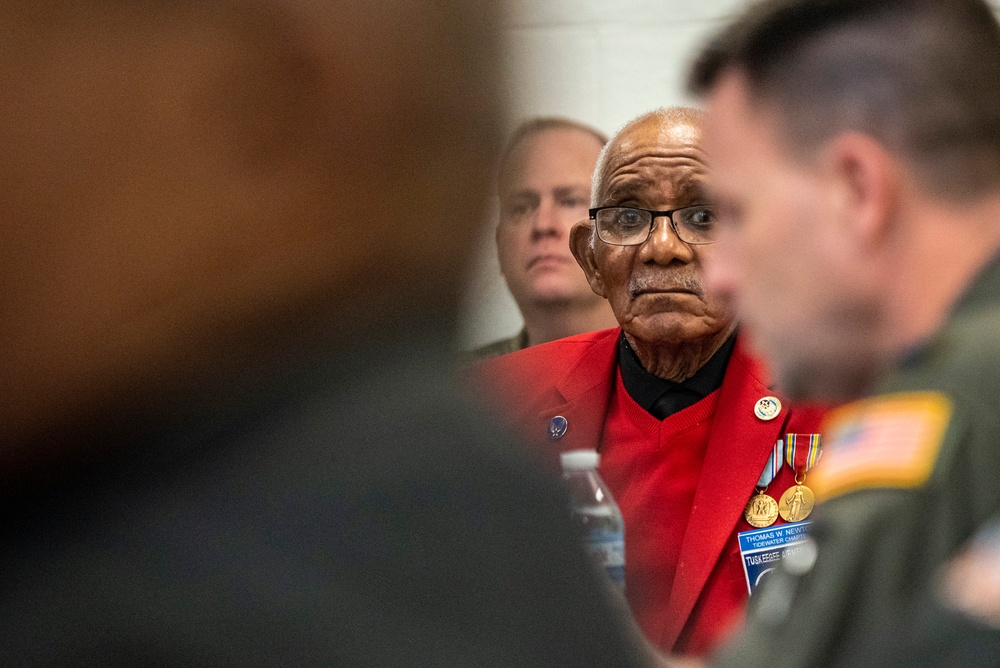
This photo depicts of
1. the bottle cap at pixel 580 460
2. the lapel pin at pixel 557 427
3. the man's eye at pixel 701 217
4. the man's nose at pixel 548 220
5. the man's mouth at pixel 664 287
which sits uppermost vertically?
the man's nose at pixel 548 220

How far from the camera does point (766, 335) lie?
4.38ft

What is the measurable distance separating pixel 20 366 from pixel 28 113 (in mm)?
105

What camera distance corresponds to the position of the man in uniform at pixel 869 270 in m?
0.84

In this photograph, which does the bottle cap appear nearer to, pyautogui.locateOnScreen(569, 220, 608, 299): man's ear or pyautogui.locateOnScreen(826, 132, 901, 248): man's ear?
pyautogui.locateOnScreen(569, 220, 608, 299): man's ear

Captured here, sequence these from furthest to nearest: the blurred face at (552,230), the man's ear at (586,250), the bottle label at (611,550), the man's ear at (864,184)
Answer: the blurred face at (552,230) < the man's ear at (586,250) < the bottle label at (611,550) < the man's ear at (864,184)

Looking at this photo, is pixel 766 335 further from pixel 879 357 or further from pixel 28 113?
pixel 28 113

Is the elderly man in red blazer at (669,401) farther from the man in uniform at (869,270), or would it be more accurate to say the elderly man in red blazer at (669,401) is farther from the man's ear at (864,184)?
the man's ear at (864,184)

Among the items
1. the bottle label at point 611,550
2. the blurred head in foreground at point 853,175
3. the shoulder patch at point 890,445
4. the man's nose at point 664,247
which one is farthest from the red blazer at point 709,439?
the shoulder patch at point 890,445

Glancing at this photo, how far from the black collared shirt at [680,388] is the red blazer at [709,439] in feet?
0.09

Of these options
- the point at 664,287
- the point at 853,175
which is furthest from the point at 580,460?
the point at 853,175

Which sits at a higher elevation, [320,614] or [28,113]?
[28,113]

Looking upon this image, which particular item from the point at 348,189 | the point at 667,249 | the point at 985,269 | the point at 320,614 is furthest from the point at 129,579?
the point at 667,249

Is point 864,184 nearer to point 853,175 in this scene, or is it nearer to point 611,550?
point 853,175

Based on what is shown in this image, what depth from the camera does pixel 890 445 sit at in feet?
2.82
